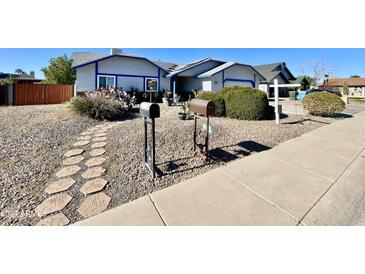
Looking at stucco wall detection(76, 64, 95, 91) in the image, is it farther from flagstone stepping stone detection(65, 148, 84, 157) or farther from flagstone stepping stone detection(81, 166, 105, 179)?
flagstone stepping stone detection(81, 166, 105, 179)

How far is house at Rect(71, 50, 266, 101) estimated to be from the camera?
49.0 ft

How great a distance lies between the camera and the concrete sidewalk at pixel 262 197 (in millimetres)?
2545

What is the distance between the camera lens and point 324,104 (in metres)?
10.7

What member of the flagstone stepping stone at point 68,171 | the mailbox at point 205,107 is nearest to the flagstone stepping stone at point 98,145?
the flagstone stepping stone at point 68,171

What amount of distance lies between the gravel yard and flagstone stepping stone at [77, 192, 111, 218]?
0.08 meters

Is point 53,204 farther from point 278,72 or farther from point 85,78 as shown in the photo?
point 278,72

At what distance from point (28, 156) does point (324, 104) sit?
13036mm

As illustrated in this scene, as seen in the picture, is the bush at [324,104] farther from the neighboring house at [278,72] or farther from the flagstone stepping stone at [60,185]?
the neighboring house at [278,72]

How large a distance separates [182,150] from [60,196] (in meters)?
2.62

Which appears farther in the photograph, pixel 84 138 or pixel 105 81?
→ pixel 105 81

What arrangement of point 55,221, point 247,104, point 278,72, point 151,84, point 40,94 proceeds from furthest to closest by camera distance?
point 278,72, point 151,84, point 40,94, point 247,104, point 55,221

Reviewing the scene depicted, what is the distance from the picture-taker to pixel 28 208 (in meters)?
2.62

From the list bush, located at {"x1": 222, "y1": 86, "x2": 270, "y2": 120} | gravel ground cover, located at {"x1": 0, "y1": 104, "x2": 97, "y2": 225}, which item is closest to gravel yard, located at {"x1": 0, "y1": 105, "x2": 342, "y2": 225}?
gravel ground cover, located at {"x1": 0, "y1": 104, "x2": 97, "y2": 225}

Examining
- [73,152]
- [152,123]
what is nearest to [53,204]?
[152,123]
